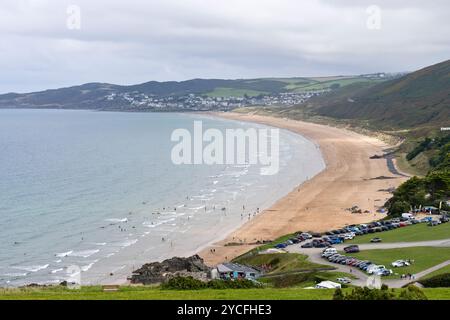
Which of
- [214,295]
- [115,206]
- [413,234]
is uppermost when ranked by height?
[214,295]

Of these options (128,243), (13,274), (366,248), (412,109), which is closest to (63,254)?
(13,274)

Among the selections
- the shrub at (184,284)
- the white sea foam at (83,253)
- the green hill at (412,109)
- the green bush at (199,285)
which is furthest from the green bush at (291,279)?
the green hill at (412,109)

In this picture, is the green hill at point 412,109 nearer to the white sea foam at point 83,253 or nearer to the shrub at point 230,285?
the white sea foam at point 83,253

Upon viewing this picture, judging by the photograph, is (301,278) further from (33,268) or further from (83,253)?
(83,253)

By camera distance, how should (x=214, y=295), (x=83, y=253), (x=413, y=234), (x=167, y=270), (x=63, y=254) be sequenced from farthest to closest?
(x=83, y=253) < (x=63, y=254) < (x=413, y=234) < (x=167, y=270) < (x=214, y=295)

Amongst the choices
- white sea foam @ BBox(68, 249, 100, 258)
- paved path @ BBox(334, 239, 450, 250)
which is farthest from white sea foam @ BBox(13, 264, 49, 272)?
paved path @ BBox(334, 239, 450, 250)
